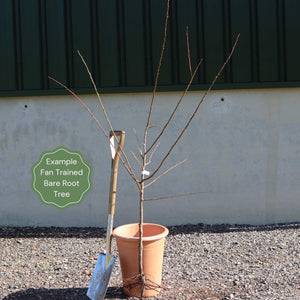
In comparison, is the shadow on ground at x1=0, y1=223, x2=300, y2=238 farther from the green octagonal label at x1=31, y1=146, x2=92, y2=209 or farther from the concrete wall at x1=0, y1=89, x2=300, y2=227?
the green octagonal label at x1=31, y1=146, x2=92, y2=209

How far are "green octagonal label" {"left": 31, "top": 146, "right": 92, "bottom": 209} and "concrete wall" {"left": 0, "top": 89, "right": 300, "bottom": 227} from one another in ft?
0.37

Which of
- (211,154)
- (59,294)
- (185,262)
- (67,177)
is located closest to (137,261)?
(59,294)

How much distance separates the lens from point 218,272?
430 cm

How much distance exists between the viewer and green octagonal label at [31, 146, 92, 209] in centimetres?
616

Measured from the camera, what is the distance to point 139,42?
19.9 feet

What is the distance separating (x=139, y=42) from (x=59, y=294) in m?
3.71

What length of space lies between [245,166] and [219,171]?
38 centimetres

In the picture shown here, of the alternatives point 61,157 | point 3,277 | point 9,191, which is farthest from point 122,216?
point 3,277

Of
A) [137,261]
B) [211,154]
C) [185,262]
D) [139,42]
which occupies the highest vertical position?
[139,42]

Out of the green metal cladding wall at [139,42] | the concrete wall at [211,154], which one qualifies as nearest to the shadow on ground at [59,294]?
the concrete wall at [211,154]

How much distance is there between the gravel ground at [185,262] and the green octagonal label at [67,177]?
17.7 inches

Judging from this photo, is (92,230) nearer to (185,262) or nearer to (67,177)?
(67,177)

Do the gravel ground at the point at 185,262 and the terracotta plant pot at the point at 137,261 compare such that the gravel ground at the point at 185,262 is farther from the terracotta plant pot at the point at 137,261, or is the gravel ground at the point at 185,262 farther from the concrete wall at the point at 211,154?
the concrete wall at the point at 211,154

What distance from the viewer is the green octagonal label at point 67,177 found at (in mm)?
6160
